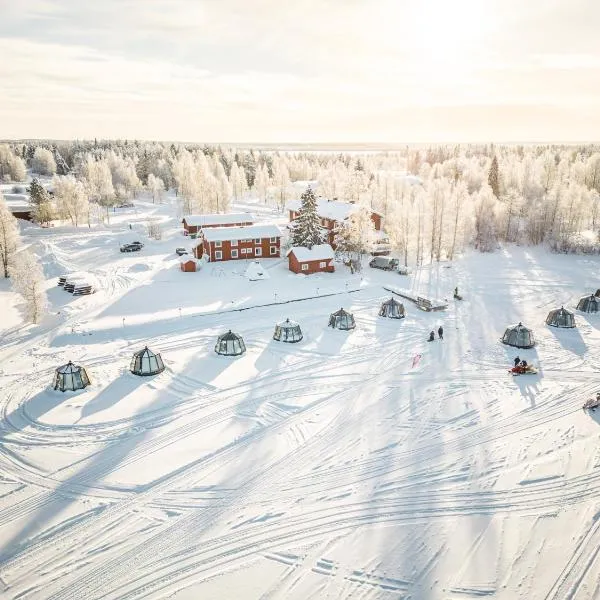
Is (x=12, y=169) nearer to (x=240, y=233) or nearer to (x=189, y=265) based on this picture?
(x=240, y=233)

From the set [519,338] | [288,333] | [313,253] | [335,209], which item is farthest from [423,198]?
[288,333]

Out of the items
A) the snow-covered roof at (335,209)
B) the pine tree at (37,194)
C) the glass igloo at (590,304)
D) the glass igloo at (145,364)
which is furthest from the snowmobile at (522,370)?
the pine tree at (37,194)

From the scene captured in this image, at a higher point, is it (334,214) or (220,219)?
(334,214)

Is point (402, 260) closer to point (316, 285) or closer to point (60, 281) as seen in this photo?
point (316, 285)

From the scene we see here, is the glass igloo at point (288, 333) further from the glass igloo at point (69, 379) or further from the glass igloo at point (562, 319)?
the glass igloo at point (562, 319)

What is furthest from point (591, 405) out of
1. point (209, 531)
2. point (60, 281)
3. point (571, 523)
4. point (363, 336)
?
point (60, 281)

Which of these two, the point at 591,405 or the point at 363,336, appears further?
the point at 363,336
